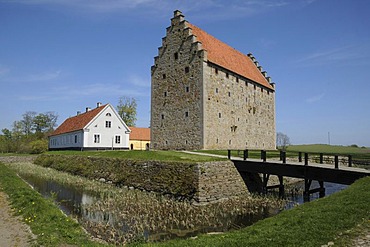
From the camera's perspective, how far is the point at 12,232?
26.5ft

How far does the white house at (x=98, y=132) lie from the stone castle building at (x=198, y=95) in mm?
10864

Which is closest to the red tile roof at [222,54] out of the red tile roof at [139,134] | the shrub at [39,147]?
the red tile roof at [139,134]

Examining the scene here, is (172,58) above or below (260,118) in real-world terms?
above

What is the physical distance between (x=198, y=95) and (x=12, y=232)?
2135 centimetres

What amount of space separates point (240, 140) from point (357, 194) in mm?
22651

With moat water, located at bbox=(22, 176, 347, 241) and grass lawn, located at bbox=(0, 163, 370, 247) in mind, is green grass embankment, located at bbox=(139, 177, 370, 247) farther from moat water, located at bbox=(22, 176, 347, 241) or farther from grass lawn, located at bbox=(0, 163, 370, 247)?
moat water, located at bbox=(22, 176, 347, 241)

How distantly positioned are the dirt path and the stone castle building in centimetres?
1885

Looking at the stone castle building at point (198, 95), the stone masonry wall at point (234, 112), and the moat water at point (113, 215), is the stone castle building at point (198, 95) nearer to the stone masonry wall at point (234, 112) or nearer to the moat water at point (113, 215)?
the stone masonry wall at point (234, 112)

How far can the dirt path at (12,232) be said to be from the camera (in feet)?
23.6

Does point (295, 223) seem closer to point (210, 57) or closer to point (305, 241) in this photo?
point (305, 241)

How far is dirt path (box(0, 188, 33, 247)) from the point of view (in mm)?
7198

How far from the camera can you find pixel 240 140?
32.2 meters

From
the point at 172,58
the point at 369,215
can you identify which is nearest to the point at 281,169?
the point at 369,215

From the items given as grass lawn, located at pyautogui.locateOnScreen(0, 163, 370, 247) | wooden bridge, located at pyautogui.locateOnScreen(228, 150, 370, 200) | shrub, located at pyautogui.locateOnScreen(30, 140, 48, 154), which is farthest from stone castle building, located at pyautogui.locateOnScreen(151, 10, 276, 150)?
shrub, located at pyautogui.locateOnScreen(30, 140, 48, 154)
